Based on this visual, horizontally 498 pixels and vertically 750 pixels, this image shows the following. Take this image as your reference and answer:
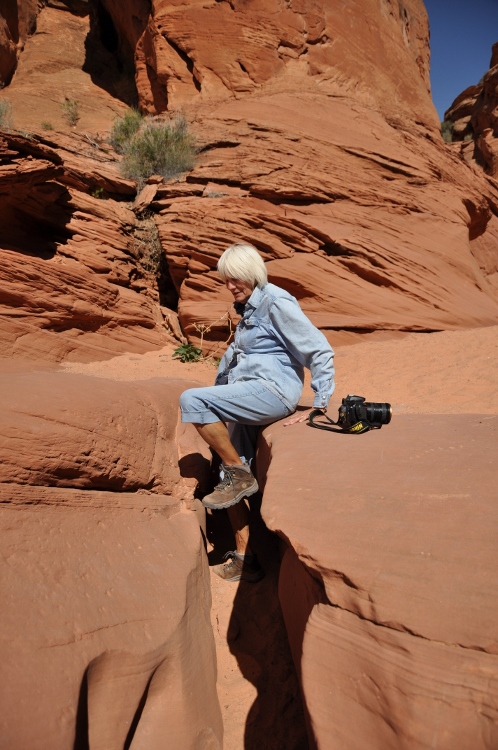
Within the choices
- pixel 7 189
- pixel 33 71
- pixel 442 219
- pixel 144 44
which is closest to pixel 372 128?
pixel 442 219

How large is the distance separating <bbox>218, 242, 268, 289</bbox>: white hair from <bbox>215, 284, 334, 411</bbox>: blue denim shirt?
0.26 feet

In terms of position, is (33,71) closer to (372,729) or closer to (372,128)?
(372,128)

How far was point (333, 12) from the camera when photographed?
1014 centimetres

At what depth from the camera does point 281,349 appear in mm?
2758

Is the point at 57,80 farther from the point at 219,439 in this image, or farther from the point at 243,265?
the point at 219,439

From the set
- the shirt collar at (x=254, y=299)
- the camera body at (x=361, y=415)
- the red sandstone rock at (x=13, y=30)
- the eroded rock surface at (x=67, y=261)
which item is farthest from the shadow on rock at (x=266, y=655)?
the red sandstone rock at (x=13, y=30)

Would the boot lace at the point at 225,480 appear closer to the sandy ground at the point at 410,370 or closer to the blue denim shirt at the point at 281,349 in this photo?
the blue denim shirt at the point at 281,349

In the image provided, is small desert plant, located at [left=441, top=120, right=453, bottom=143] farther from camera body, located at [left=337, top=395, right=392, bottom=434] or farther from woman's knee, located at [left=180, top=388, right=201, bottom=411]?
woman's knee, located at [left=180, top=388, right=201, bottom=411]

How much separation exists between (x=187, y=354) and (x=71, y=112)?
10662 millimetres

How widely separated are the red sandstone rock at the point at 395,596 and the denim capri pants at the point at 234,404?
617 millimetres

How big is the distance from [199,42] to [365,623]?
11.7 metres

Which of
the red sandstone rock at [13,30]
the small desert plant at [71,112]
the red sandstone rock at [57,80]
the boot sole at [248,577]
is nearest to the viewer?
the boot sole at [248,577]

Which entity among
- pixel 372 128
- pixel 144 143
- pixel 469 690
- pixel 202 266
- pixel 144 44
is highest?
pixel 144 44

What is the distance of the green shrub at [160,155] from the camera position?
805 cm
